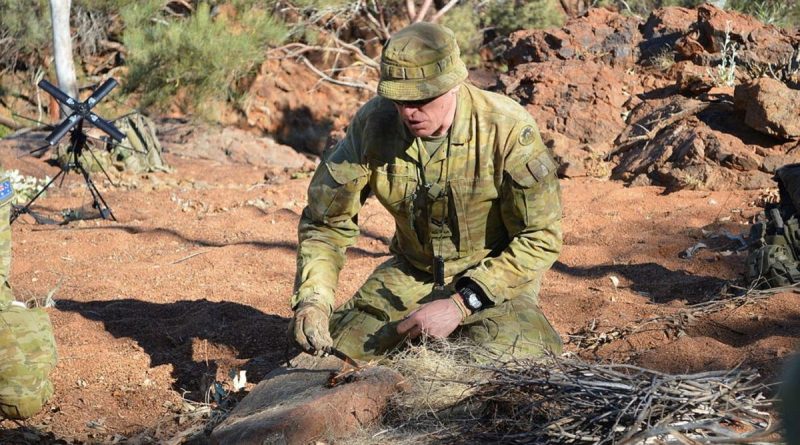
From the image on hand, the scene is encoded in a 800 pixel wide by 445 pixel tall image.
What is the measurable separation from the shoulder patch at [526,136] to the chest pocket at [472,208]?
0.19m

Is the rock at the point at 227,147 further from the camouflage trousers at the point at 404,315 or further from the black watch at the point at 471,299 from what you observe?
the black watch at the point at 471,299

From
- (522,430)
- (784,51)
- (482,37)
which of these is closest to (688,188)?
(784,51)

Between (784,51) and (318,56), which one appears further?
(318,56)

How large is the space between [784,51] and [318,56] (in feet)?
28.1

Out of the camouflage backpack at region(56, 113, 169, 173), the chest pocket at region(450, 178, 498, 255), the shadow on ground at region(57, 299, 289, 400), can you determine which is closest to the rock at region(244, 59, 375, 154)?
the camouflage backpack at region(56, 113, 169, 173)

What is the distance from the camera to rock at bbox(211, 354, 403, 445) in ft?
9.28

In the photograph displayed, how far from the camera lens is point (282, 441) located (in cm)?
280

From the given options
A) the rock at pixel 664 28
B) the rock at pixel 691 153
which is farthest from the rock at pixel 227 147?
the rock at pixel 691 153

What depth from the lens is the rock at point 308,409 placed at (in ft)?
9.28

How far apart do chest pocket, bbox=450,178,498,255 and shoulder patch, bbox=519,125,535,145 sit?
19 centimetres

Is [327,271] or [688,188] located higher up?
[327,271]

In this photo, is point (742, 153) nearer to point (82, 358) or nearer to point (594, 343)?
point (594, 343)

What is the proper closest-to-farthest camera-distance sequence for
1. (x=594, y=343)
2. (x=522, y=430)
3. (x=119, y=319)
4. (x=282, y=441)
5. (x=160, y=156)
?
(x=522, y=430) < (x=282, y=441) < (x=594, y=343) < (x=119, y=319) < (x=160, y=156)

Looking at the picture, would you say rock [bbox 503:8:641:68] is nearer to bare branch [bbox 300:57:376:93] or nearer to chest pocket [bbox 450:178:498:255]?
bare branch [bbox 300:57:376:93]
